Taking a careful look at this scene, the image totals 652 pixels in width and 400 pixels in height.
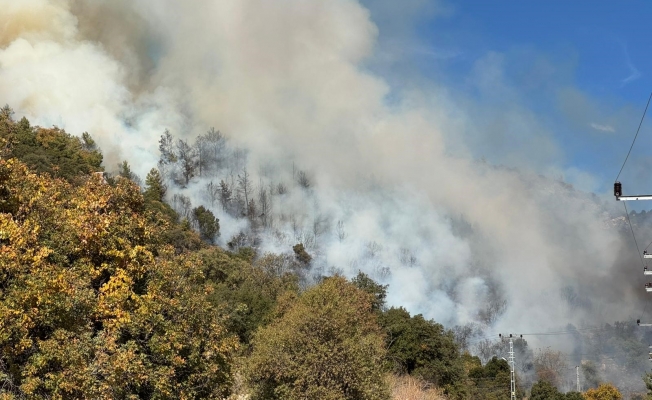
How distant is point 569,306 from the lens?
158125 mm

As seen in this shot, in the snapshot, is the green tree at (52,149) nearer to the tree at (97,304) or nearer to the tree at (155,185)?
the tree at (155,185)

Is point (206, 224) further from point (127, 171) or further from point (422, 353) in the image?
point (422, 353)

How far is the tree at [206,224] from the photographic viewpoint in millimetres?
106062

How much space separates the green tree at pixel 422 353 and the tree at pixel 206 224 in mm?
53905

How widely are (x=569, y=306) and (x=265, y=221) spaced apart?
87974 mm

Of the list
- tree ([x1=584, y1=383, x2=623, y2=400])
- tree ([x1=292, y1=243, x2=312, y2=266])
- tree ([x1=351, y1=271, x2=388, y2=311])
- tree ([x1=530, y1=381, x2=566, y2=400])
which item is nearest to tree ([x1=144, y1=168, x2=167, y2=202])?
tree ([x1=292, y1=243, x2=312, y2=266])

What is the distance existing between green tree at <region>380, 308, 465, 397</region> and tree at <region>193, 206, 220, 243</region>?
53.9 meters

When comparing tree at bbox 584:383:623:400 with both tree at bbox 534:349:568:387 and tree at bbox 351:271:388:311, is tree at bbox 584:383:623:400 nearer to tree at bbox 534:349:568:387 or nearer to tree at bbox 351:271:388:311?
tree at bbox 534:349:568:387

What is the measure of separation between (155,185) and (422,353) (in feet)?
201

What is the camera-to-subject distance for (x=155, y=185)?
334 ft

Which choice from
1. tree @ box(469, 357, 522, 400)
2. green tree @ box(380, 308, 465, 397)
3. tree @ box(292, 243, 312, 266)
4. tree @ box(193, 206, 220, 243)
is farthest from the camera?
tree @ box(292, 243, 312, 266)

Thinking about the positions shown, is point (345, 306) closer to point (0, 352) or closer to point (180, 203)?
point (0, 352)

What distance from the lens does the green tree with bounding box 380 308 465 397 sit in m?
56.8

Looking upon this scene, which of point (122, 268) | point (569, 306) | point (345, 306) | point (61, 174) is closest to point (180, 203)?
point (61, 174)
